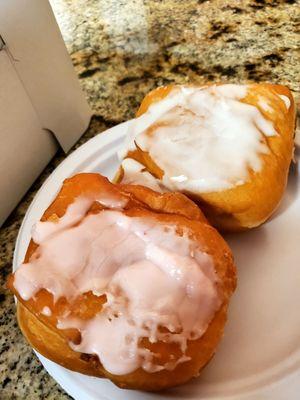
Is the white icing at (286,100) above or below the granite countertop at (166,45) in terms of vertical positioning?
above

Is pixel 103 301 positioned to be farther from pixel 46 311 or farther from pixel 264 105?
pixel 264 105

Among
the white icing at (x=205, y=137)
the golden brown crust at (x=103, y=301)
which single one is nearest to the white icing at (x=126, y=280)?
the golden brown crust at (x=103, y=301)

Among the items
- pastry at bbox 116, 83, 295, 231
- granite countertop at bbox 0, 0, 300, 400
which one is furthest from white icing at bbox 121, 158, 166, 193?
granite countertop at bbox 0, 0, 300, 400

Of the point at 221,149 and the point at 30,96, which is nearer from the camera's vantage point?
the point at 221,149

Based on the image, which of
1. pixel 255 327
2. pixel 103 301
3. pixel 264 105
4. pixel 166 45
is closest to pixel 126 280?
pixel 103 301

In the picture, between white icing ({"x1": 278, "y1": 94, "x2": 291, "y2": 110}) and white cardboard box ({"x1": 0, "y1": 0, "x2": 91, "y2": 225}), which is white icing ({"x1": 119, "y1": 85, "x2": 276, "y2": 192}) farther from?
white cardboard box ({"x1": 0, "y1": 0, "x2": 91, "y2": 225})

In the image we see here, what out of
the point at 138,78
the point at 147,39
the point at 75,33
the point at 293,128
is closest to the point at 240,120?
the point at 293,128

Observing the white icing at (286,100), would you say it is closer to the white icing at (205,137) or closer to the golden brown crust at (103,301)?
the white icing at (205,137)
